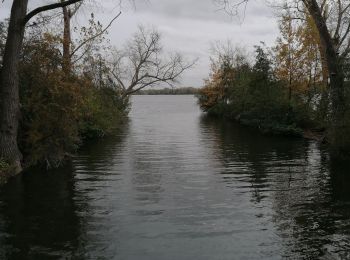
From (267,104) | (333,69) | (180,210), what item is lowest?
(180,210)

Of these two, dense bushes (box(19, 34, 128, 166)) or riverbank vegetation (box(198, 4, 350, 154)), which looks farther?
riverbank vegetation (box(198, 4, 350, 154))

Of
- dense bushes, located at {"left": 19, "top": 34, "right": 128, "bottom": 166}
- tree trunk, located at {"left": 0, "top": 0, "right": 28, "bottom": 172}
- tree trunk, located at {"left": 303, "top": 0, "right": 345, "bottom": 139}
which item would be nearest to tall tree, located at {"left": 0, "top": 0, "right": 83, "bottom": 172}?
tree trunk, located at {"left": 0, "top": 0, "right": 28, "bottom": 172}

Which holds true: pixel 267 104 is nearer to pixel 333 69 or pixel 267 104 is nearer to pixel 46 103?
pixel 333 69

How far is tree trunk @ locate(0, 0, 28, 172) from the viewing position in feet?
43.6

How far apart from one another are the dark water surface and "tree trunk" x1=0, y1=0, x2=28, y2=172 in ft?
3.85

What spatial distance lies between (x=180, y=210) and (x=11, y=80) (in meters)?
7.13

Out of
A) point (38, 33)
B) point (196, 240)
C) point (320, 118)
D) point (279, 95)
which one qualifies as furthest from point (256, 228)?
point (279, 95)

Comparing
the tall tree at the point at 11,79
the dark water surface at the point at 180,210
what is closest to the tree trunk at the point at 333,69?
the dark water surface at the point at 180,210

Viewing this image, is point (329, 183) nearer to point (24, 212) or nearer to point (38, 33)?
point (24, 212)

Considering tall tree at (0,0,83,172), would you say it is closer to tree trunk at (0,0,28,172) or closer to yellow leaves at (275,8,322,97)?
tree trunk at (0,0,28,172)

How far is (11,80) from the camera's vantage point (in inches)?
525

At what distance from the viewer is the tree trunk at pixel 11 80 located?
1328cm

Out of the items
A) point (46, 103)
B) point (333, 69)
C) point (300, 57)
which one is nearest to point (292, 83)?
point (300, 57)

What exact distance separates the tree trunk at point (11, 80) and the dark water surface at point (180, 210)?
46.2 inches
